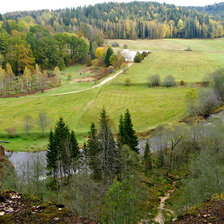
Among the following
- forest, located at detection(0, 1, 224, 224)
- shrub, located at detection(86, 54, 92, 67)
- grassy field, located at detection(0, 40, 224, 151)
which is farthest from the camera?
shrub, located at detection(86, 54, 92, 67)

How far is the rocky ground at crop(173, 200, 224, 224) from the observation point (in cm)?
1212

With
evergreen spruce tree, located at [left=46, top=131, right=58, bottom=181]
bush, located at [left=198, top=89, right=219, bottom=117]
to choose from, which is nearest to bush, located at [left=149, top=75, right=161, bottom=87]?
bush, located at [left=198, top=89, right=219, bottom=117]

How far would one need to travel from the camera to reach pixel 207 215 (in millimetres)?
12570

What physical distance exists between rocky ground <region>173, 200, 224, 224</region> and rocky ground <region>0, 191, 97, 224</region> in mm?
5101

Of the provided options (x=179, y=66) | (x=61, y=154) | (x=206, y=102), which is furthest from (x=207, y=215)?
(x=179, y=66)

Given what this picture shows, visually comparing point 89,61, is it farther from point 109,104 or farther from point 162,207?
point 162,207

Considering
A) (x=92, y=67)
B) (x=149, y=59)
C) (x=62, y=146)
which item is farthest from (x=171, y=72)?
(x=62, y=146)

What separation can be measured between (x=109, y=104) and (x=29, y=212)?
5959 centimetres

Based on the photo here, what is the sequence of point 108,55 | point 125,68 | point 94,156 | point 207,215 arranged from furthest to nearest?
point 108,55
point 125,68
point 94,156
point 207,215

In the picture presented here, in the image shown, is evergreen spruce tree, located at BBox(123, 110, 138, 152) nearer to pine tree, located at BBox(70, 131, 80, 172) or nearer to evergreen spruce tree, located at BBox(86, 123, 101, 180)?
evergreen spruce tree, located at BBox(86, 123, 101, 180)

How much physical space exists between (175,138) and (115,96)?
136ft

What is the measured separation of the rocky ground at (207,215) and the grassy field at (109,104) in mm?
29444

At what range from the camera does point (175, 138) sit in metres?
38.6

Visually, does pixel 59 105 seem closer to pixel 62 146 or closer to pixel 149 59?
pixel 62 146
